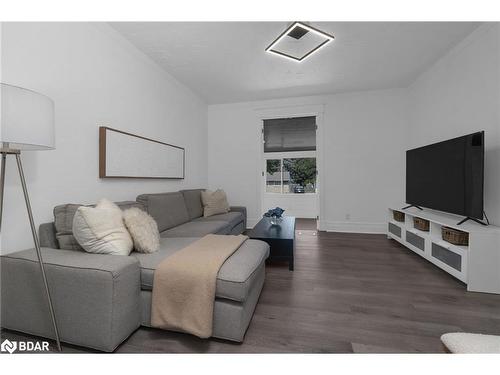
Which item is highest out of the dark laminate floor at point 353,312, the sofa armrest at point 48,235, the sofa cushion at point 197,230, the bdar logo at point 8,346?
the sofa armrest at point 48,235

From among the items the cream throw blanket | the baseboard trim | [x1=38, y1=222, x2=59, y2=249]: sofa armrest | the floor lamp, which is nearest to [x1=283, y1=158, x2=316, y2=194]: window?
the baseboard trim

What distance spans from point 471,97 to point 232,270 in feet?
10.9

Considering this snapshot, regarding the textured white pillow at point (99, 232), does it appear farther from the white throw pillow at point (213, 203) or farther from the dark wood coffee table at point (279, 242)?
the white throw pillow at point (213, 203)

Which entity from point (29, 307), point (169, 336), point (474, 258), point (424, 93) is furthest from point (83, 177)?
point (424, 93)

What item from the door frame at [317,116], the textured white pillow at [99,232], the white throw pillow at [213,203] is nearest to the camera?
the textured white pillow at [99,232]

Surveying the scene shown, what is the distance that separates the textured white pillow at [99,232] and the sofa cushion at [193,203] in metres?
1.89

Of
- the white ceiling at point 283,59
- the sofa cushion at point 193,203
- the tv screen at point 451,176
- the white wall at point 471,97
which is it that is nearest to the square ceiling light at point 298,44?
the white ceiling at point 283,59

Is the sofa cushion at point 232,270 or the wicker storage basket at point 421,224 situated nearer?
the sofa cushion at point 232,270

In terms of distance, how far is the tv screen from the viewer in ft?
7.15

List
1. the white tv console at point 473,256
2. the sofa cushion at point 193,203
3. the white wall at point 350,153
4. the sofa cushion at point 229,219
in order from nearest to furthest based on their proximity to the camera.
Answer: the white tv console at point 473,256 → the sofa cushion at point 229,219 → the sofa cushion at point 193,203 → the white wall at point 350,153

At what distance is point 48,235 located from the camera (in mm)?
1661

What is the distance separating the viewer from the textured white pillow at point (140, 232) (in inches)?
66.7

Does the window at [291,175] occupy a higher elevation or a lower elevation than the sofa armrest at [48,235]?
higher

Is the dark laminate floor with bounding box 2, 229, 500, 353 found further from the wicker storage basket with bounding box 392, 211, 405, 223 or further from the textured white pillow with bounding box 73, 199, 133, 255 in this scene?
the wicker storage basket with bounding box 392, 211, 405, 223
